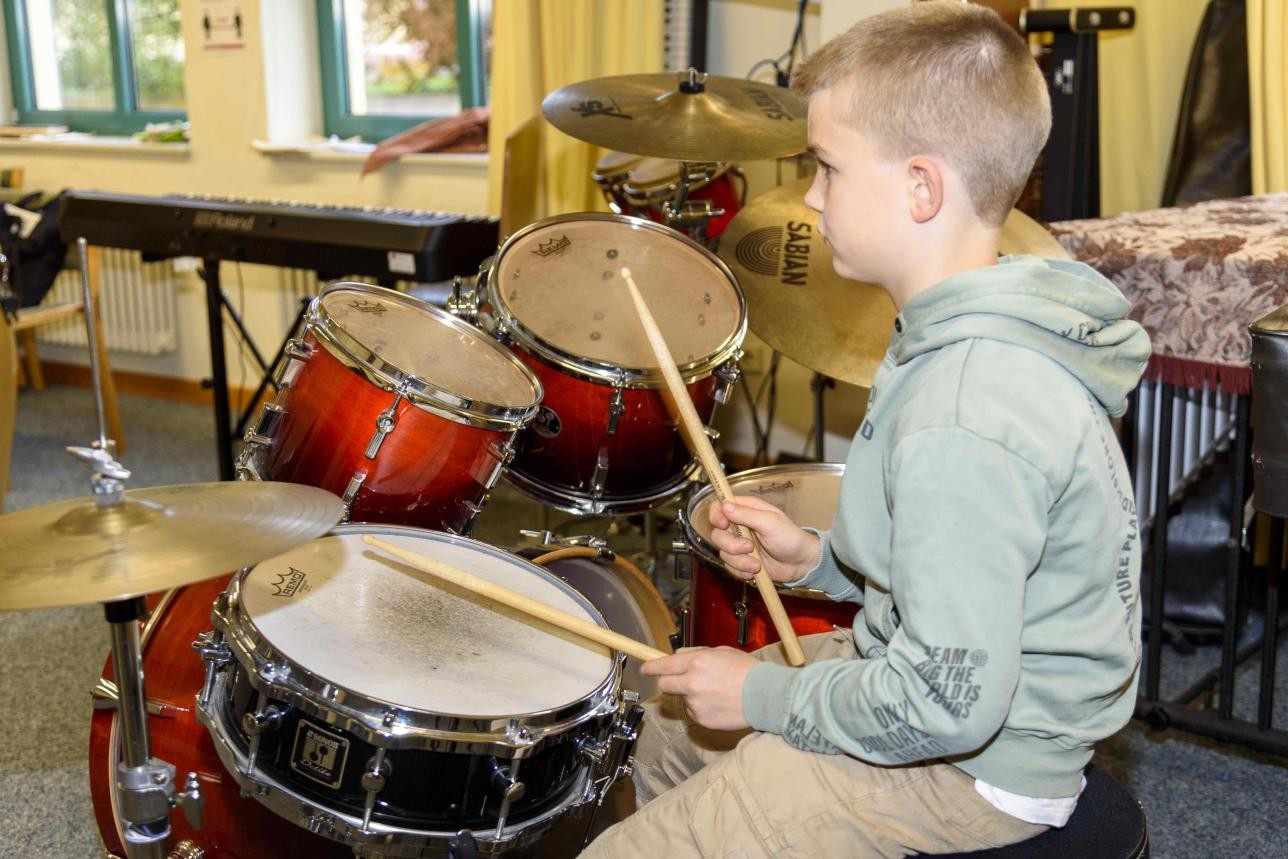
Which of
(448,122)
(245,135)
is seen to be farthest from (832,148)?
(245,135)

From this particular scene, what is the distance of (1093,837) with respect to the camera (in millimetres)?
1060

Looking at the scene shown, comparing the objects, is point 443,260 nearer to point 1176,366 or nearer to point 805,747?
point 1176,366

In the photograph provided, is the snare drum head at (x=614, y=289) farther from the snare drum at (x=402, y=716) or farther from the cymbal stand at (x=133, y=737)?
the cymbal stand at (x=133, y=737)

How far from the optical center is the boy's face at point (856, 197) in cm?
107

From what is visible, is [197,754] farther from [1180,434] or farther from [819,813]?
[1180,434]

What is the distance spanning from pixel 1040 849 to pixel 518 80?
273cm

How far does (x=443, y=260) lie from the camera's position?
2.72 metres

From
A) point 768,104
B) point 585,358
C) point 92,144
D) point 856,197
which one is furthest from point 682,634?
point 92,144

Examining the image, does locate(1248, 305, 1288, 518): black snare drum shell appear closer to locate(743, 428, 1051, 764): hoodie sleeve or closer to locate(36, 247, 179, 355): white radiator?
locate(743, 428, 1051, 764): hoodie sleeve

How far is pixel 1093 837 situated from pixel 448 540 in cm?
78

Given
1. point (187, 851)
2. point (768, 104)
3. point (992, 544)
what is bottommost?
point (187, 851)

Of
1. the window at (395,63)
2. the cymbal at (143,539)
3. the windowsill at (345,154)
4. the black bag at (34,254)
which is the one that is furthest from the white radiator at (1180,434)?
the black bag at (34,254)

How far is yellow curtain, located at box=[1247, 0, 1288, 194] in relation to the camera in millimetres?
2463

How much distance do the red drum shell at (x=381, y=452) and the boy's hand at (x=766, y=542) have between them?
1.47 ft
